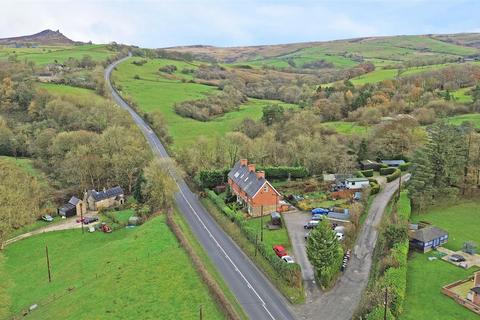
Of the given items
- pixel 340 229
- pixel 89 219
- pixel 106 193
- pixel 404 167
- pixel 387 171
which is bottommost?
pixel 89 219

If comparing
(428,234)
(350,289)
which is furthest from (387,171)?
(350,289)

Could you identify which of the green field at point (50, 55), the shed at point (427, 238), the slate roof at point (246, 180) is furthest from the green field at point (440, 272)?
the green field at point (50, 55)

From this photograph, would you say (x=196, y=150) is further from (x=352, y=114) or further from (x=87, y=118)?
(x=352, y=114)

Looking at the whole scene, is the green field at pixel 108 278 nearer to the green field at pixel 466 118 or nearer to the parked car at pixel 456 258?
the parked car at pixel 456 258

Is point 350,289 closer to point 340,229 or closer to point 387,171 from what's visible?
point 340,229

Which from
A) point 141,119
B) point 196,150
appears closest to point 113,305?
point 196,150
